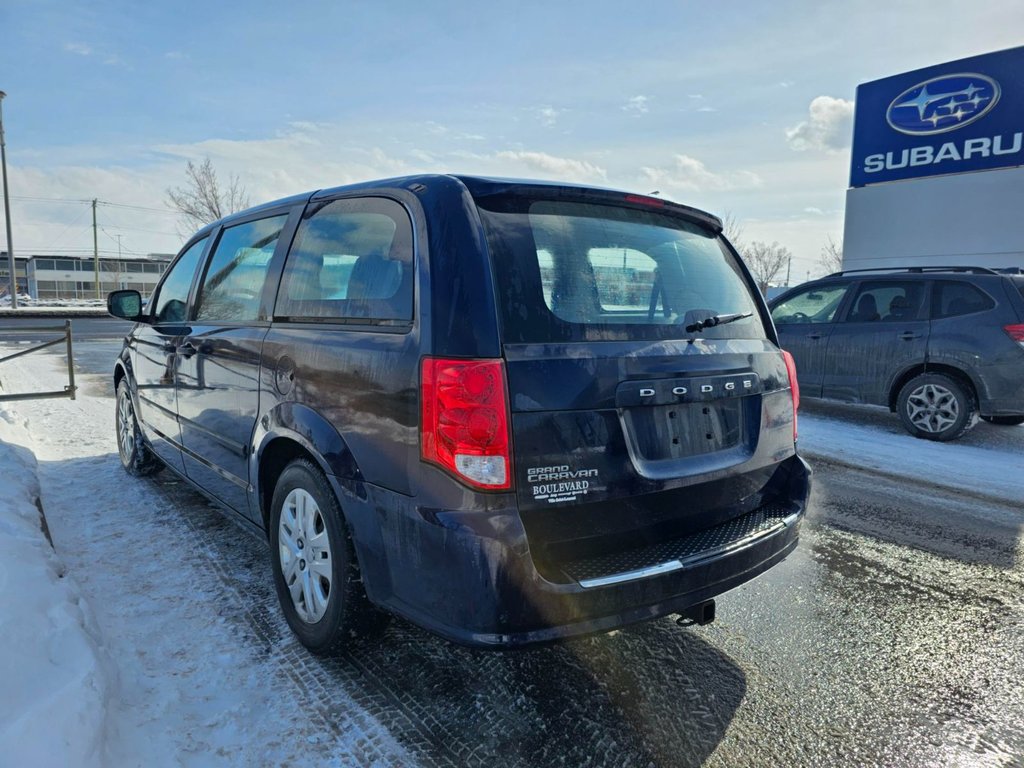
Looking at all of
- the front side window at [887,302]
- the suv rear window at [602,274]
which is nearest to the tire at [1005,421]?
the front side window at [887,302]

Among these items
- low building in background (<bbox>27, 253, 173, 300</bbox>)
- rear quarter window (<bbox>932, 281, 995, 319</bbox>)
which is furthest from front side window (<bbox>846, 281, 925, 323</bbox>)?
low building in background (<bbox>27, 253, 173, 300</bbox>)

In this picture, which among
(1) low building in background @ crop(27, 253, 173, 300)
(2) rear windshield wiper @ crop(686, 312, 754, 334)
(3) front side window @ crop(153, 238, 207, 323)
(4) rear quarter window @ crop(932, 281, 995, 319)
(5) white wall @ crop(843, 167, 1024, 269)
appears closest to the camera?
(2) rear windshield wiper @ crop(686, 312, 754, 334)

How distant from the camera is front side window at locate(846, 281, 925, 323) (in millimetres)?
7133

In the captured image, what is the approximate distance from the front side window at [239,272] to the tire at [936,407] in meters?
6.65

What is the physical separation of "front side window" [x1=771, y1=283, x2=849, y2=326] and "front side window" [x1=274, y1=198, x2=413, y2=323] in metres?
6.73

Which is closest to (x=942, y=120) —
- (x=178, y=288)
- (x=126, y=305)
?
(x=178, y=288)

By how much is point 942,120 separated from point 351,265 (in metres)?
19.6

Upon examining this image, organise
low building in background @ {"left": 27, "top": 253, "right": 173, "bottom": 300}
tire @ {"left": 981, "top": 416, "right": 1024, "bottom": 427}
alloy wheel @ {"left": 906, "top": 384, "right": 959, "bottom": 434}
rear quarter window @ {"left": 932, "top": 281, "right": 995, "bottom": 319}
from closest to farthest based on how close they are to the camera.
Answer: rear quarter window @ {"left": 932, "top": 281, "right": 995, "bottom": 319} < alloy wheel @ {"left": 906, "top": 384, "right": 959, "bottom": 434} < tire @ {"left": 981, "top": 416, "right": 1024, "bottom": 427} < low building in background @ {"left": 27, "top": 253, "right": 173, "bottom": 300}

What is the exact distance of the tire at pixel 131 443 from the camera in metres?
5.09

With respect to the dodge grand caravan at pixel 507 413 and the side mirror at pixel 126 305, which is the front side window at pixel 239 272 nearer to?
the dodge grand caravan at pixel 507 413

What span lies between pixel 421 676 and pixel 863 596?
2.27 m

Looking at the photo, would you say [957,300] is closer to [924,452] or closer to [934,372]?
[934,372]

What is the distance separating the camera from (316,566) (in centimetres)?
264

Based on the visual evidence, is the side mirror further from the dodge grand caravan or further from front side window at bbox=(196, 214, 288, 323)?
the dodge grand caravan
